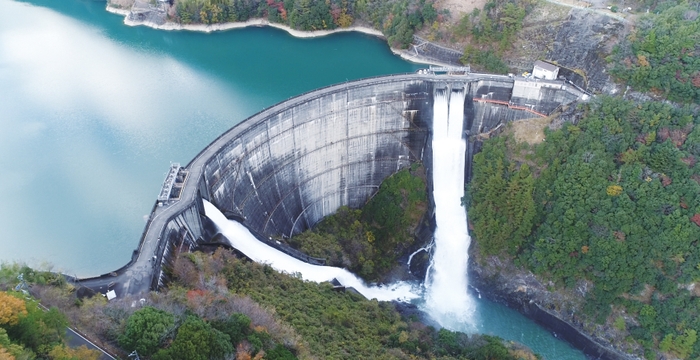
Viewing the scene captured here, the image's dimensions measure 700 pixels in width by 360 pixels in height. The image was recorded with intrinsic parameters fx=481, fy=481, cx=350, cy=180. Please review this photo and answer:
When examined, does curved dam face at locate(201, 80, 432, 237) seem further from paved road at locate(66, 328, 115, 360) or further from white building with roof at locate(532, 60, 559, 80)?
paved road at locate(66, 328, 115, 360)

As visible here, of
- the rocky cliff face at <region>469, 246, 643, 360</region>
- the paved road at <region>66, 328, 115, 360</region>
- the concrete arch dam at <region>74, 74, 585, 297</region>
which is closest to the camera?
the paved road at <region>66, 328, 115, 360</region>

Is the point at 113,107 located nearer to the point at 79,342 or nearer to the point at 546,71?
the point at 79,342

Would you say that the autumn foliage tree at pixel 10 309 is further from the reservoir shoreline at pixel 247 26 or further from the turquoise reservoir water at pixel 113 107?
the reservoir shoreline at pixel 247 26

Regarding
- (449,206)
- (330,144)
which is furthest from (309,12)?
(449,206)

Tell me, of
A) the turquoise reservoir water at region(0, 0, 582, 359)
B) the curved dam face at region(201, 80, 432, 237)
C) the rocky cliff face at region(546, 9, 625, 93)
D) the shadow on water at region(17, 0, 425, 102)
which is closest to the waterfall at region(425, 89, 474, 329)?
the curved dam face at region(201, 80, 432, 237)

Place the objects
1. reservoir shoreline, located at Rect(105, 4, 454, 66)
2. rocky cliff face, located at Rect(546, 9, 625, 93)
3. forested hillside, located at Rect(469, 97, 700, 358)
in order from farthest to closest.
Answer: reservoir shoreline, located at Rect(105, 4, 454, 66) → rocky cliff face, located at Rect(546, 9, 625, 93) → forested hillside, located at Rect(469, 97, 700, 358)

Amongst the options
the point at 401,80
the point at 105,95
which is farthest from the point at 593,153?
the point at 105,95

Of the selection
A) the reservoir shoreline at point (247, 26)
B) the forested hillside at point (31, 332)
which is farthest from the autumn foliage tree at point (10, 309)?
the reservoir shoreline at point (247, 26)
